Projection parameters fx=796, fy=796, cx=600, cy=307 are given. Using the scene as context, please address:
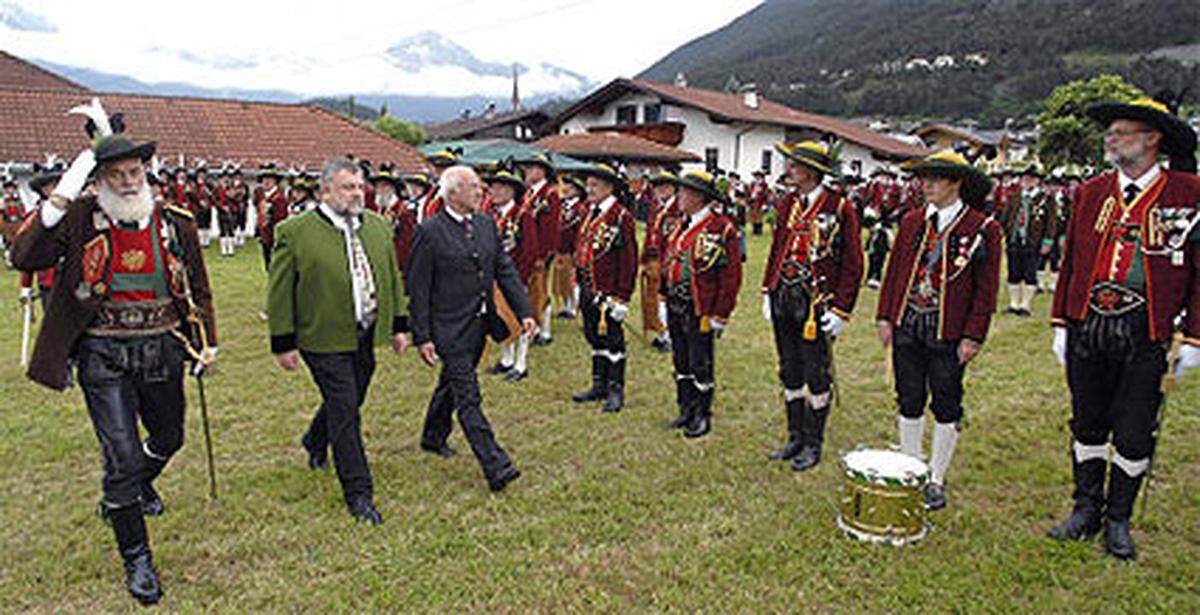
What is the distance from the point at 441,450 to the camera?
5836 millimetres

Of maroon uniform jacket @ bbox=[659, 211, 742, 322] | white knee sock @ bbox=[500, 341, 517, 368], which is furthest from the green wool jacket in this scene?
white knee sock @ bbox=[500, 341, 517, 368]

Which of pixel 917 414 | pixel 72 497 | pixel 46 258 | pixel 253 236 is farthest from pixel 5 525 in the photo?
pixel 253 236

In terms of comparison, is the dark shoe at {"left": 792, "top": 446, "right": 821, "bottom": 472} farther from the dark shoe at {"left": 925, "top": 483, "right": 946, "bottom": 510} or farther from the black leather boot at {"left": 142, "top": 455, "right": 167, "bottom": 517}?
the black leather boot at {"left": 142, "top": 455, "right": 167, "bottom": 517}

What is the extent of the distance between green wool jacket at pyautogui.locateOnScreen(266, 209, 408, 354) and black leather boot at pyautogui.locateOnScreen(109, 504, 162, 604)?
3.53 ft

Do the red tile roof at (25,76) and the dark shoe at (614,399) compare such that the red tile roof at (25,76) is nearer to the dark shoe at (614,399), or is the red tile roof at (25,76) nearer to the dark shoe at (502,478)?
the dark shoe at (614,399)

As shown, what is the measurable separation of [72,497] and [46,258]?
2059 mm

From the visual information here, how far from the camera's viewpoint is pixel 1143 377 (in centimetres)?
398

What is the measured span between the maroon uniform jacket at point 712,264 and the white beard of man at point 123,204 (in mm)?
3531

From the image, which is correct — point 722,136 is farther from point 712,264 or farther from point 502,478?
point 502,478

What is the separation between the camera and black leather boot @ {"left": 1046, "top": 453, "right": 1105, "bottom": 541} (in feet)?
14.4

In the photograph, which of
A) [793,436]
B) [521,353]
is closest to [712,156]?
[521,353]

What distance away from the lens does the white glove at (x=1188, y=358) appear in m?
3.82

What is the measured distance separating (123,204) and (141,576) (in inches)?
70.1

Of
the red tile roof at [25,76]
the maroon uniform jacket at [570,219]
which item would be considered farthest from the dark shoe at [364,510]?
the red tile roof at [25,76]
